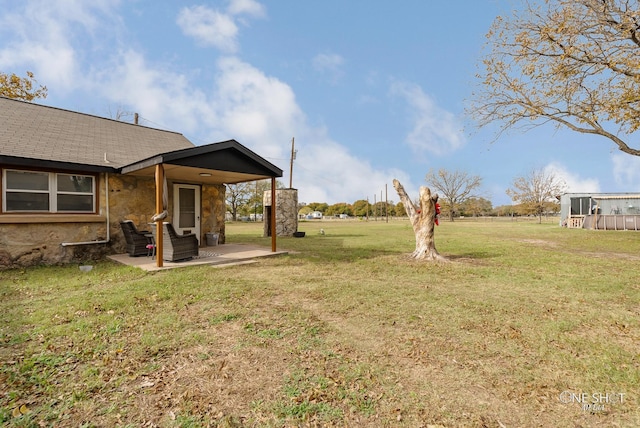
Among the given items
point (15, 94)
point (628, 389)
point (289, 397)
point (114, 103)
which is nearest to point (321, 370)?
point (289, 397)

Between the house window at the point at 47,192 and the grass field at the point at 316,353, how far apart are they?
2.51 metres

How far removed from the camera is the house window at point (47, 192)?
7117 mm

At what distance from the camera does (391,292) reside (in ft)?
17.0

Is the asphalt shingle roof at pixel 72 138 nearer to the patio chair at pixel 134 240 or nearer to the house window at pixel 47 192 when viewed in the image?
the house window at pixel 47 192

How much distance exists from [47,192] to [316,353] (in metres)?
8.74

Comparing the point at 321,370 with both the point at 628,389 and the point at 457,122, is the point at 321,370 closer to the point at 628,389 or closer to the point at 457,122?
the point at 628,389

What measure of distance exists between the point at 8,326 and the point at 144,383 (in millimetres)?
2650

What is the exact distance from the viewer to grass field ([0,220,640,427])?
212 cm

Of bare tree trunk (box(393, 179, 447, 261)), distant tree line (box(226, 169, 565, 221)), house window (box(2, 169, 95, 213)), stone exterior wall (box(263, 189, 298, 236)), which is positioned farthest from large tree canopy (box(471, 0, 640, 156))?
distant tree line (box(226, 169, 565, 221))

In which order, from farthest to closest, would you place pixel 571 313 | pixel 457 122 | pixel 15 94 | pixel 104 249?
pixel 15 94
pixel 457 122
pixel 104 249
pixel 571 313

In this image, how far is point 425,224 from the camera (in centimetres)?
879

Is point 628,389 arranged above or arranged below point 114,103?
below

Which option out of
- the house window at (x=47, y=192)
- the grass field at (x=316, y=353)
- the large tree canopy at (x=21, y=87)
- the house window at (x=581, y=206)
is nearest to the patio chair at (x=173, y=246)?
the grass field at (x=316, y=353)

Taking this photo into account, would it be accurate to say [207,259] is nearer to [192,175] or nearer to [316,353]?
[192,175]
